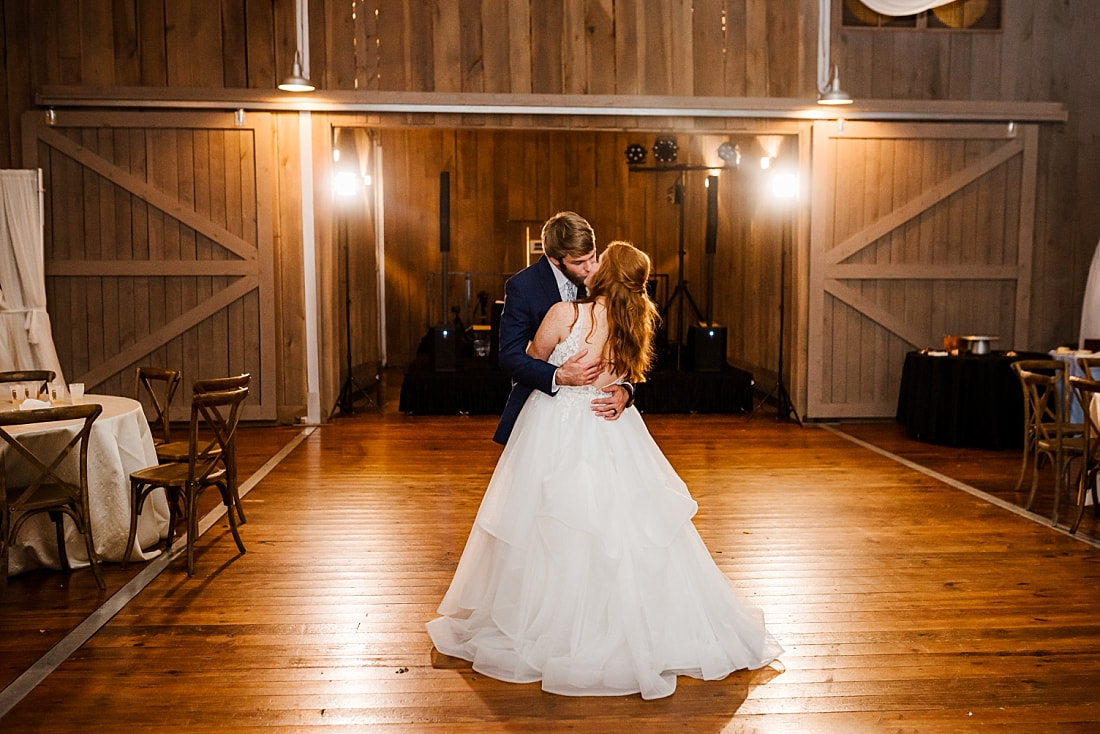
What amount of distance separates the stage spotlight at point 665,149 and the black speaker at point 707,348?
3.54 m

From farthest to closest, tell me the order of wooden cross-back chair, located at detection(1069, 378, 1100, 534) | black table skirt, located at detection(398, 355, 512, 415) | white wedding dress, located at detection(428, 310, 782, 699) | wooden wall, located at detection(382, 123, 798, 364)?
wooden wall, located at detection(382, 123, 798, 364) → black table skirt, located at detection(398, 355, 512, 415) → wooden cross-back chair, located at detection(1069, 378, 1100, 534) → white wedding dress, located at detection(428, 310, 782, 699)

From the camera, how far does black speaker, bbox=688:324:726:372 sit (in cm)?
948

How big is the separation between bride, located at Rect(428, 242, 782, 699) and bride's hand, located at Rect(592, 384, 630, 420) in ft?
0.10

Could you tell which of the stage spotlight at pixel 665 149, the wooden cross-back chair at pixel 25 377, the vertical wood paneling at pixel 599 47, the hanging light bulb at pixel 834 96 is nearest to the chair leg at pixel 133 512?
the wooden cross-back chair at pixel 25 377

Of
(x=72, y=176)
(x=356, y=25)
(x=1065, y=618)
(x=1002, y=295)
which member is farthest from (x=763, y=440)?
(x=72, y=176)

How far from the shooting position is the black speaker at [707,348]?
9484 mm

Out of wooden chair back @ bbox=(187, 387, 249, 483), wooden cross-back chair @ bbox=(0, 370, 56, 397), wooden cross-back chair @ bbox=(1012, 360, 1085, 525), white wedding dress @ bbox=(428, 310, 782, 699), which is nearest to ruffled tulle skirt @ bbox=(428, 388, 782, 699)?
white wedding dress @ bbox=(428, 310, 782, 699)

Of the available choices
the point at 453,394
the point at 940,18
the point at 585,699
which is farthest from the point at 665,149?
the point at 585,699

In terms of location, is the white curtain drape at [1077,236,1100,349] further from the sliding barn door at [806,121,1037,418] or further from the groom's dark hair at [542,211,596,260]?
the groom's dark hair at [542,211,596,260]

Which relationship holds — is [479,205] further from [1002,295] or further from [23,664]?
[23,664]

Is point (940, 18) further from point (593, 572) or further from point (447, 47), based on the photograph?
point (593, 572)

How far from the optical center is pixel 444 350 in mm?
9398

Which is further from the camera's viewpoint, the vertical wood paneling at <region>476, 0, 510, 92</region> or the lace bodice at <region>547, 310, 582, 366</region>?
the vertical wood paneling at <region>476, 0, 510, 92</region>

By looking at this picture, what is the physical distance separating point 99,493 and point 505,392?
5125mm
